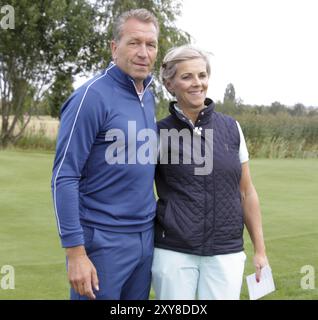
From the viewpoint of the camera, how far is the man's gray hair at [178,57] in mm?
2508

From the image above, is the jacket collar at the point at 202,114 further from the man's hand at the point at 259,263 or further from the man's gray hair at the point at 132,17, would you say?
the man's hand at the point at 259,263

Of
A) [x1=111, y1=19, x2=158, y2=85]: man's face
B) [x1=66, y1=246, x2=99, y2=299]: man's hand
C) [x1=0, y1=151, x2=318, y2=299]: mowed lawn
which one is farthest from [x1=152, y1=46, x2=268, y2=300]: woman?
[x1=0, y1=151, x2=318, y2=299]: mowed lawn

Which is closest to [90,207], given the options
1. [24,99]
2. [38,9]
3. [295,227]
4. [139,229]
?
[139,229]

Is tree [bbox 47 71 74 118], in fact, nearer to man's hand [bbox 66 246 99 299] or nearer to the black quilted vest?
the black quilted vest

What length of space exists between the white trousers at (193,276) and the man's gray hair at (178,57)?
0.75 meters

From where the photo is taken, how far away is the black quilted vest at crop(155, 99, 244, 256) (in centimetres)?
242

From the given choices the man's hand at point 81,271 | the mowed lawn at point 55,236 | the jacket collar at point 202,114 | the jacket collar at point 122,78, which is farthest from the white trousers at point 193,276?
the mowed lawn at point 55,236

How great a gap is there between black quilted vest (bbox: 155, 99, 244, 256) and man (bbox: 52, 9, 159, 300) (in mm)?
78

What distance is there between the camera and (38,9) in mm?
21531

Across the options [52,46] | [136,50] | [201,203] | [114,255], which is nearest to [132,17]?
[136,50]

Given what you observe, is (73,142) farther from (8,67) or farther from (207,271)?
(8,67)

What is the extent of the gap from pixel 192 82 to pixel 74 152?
1.99 feet

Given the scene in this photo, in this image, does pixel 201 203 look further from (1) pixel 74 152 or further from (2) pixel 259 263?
(1) pixel 74 152
